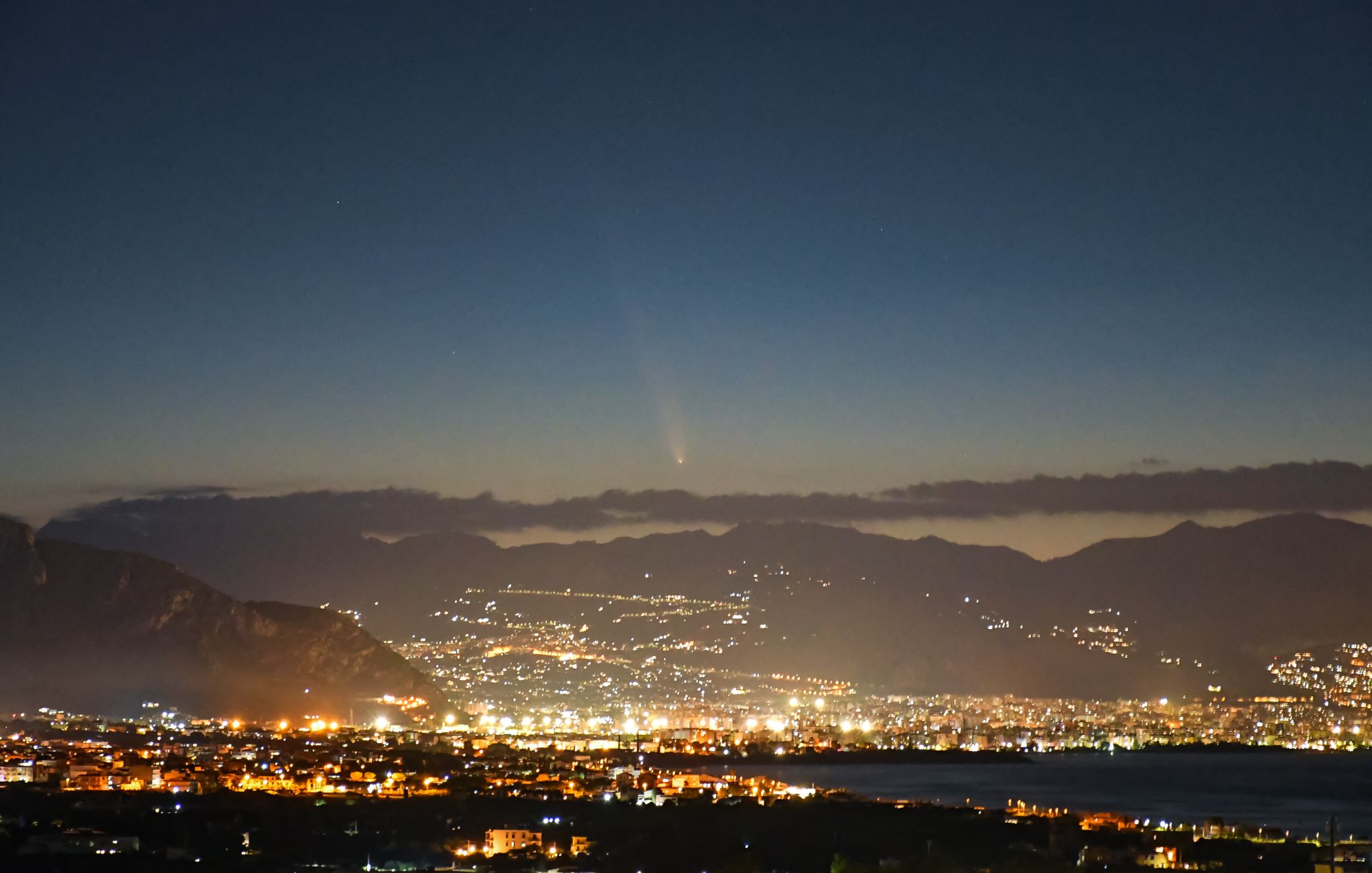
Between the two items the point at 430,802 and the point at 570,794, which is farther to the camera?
the point at 570,794

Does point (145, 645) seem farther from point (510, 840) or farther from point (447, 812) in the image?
point (510, 840)

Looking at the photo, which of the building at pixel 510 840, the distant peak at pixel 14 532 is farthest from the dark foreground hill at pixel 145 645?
the building at pixel 510 840

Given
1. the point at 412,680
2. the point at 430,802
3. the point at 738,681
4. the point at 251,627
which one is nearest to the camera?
the point at 430,802

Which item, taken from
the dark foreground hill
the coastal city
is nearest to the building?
the coastal city

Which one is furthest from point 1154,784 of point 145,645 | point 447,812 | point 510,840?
point 145,645

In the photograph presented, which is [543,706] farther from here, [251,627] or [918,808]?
[918,808]

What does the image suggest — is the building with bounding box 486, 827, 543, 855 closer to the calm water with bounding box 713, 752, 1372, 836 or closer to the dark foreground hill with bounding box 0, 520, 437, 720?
the calm water with bounding box 713, 752, 1372, 836

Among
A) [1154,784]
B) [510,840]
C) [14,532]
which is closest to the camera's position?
[510,840]

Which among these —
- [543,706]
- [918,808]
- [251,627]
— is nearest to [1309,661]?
[543,706]
